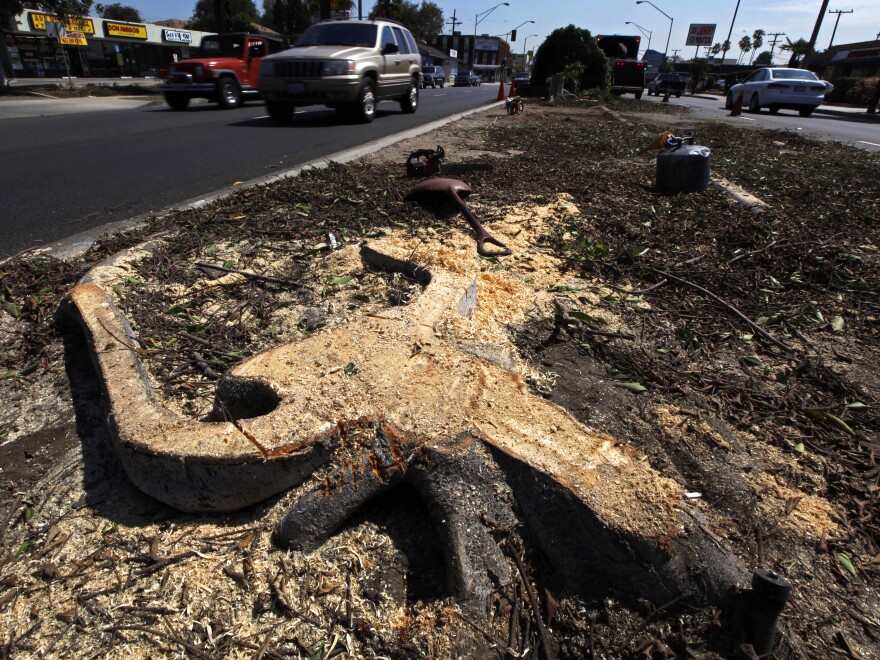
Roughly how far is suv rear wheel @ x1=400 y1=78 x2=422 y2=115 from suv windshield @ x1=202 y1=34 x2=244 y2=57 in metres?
5.15

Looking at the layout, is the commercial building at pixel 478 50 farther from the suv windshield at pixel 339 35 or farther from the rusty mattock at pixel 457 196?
the rusty mattock at pixel 457 196

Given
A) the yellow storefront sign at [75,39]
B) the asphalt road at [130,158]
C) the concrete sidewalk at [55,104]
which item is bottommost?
the concrete sidewalk at [55,104]

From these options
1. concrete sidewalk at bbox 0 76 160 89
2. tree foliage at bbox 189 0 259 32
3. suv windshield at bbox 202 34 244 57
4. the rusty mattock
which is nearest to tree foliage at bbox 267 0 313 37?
tree foliage at bbox 189 0 259 32

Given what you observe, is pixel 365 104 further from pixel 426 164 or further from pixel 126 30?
pixel 126 30

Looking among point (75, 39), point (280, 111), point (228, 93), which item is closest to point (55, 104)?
point (228, 93)

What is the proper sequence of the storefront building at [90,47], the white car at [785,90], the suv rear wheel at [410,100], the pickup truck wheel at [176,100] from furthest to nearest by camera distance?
1. the storefront building at [90,47]
2. the white car at [785,90]
3. the pickup truck wheel at [176,100]
4. the suv rear wheel at [410,100]

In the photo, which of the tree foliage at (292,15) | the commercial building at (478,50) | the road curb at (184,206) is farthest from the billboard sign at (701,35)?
the road curb at (184,206)

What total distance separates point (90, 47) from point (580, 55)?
111 ft

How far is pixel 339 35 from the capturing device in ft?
38.1

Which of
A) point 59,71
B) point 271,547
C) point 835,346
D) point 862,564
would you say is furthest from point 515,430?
point 59,71

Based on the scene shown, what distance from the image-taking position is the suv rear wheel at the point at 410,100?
1382cm

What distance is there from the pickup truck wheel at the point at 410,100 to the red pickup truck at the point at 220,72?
382 cm

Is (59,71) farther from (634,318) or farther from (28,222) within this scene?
(634,318)

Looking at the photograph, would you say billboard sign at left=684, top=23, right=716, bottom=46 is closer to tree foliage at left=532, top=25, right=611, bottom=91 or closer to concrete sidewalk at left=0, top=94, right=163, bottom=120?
tree foliage at left=532, top=25, right=611, bottom=91
